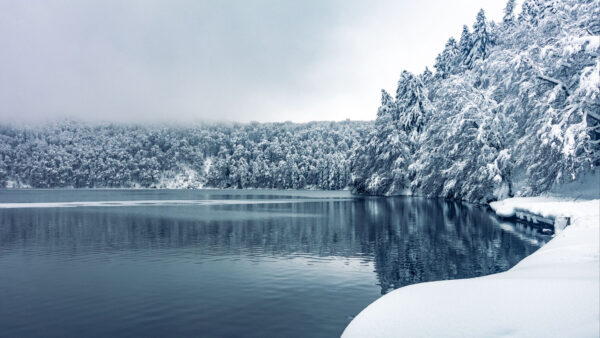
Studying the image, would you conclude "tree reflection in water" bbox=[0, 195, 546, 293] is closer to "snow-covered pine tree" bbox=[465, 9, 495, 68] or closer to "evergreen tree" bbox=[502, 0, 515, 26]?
"evergreen tree" bbox=[502, 0, 515, 26]

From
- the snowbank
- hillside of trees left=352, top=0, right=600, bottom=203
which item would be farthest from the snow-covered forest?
the snowbank

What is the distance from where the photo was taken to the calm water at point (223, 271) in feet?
37.9

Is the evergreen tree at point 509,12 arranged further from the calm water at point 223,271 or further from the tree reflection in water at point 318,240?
the calm water at point 223,271

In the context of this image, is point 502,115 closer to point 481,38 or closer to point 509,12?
point 481,38

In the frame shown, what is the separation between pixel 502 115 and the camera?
160ft

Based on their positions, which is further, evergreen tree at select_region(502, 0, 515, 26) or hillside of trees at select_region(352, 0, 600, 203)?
evergreen tree at select_region(502, 0, 515, 26)

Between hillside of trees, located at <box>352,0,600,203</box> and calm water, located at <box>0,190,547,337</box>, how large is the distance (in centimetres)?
813

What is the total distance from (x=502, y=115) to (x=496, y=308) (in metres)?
46.5

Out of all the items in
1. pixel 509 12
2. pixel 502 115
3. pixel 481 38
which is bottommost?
pixel 502 115

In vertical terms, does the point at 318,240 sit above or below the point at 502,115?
below

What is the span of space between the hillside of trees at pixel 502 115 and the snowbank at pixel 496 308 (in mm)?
21610

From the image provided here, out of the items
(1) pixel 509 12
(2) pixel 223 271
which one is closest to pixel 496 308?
(2) pixel 223 271

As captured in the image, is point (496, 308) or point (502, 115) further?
point (502, 115)

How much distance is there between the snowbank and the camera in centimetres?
714
